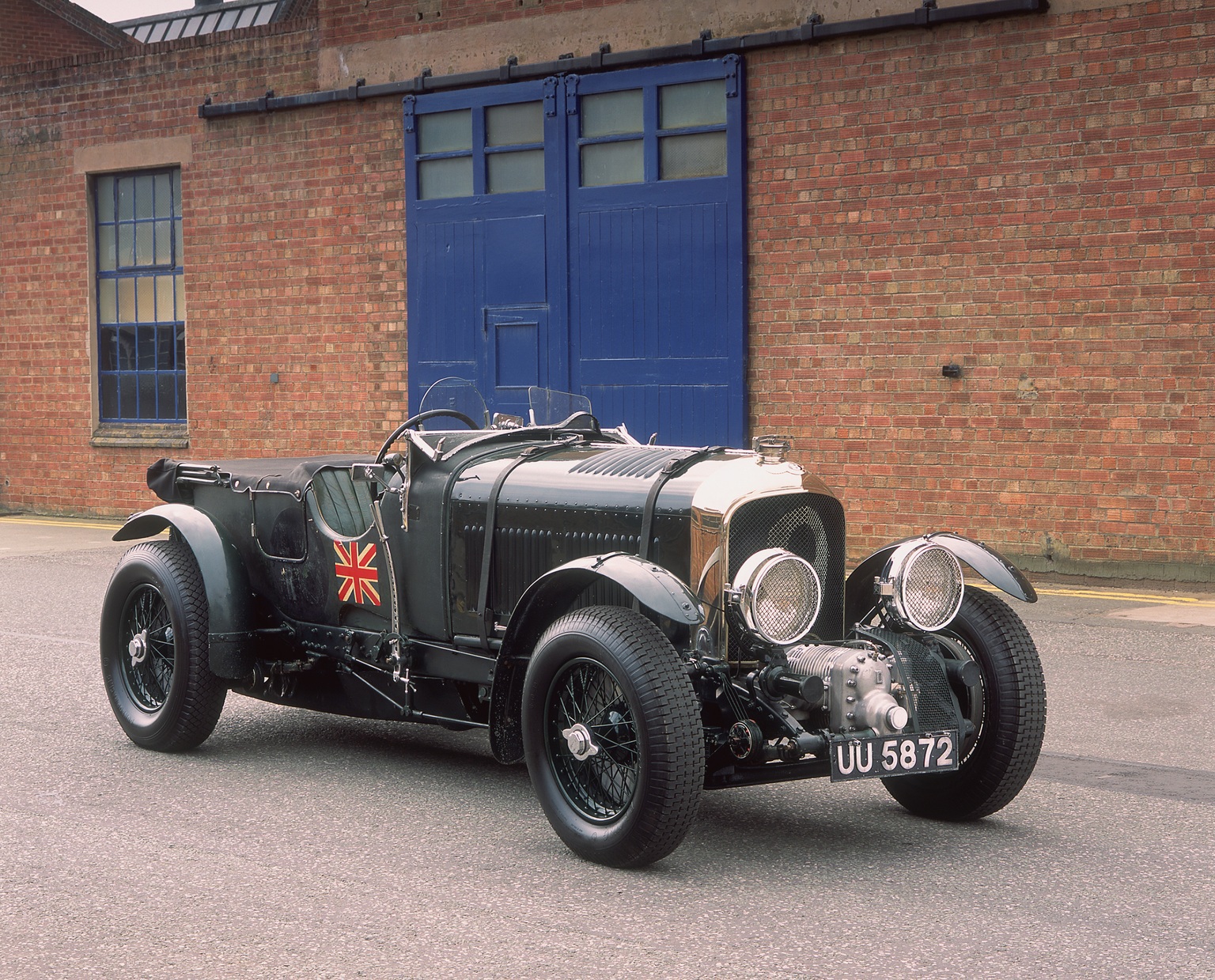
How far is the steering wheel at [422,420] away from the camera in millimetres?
5961

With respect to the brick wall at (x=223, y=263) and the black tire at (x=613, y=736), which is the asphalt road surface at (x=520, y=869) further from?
the brick wall at (x=223, y=263)

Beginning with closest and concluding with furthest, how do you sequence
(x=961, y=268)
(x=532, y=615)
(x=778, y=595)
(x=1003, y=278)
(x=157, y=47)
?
(x=778, y=595) → (x=532, y=615) → (x=1003, y=278) → (x=961, y=268) → (x=157, y=47)

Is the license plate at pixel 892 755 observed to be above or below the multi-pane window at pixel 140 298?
below

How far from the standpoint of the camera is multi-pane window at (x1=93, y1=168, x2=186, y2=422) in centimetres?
1658

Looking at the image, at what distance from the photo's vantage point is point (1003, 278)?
11.3m

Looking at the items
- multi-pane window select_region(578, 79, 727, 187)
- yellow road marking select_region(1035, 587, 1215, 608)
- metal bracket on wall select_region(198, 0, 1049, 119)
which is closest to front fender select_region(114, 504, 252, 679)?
yellow road marking select_region(1035, 587, 1215, 608)

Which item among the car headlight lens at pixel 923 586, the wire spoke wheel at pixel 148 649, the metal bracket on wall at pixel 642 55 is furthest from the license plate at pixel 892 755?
the metal bracket on wall at pixel 642 55

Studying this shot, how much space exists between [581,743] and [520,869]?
0.42 meters

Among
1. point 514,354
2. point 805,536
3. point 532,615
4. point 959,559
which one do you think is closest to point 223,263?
point 514,354

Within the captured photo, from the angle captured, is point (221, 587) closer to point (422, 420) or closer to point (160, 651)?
point (160, 651)

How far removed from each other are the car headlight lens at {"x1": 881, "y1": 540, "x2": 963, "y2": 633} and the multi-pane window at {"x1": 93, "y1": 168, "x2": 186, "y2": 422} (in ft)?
42.2

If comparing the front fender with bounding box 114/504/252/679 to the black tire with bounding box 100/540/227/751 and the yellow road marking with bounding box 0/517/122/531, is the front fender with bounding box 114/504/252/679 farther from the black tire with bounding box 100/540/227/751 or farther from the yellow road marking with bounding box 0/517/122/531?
the yellow road marking with bounding box 0/517/122/531

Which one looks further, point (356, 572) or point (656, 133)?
point (656, 133)

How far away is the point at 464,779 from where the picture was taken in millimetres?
5781
